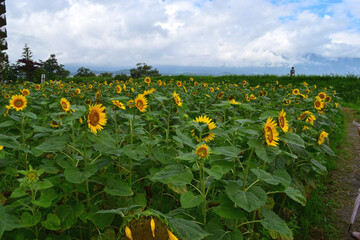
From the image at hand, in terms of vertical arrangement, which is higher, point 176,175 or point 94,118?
point 94,118

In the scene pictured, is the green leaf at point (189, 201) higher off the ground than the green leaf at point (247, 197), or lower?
lower

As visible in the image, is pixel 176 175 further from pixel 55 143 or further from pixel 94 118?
pixel 55 143

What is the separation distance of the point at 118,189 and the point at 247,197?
681 millimetres

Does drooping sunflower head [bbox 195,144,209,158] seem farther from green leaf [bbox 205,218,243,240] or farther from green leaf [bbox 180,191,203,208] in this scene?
green leaf [bbox 205,218,243,240]

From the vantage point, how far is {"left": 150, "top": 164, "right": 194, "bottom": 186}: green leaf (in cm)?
138

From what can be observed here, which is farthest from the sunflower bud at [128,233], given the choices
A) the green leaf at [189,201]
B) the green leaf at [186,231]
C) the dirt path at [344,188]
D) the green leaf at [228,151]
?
the dirt path at [344,188]

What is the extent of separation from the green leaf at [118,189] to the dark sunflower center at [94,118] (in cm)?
33

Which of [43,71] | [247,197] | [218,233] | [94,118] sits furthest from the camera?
[43,71]

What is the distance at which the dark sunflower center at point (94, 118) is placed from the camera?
1.53 meters

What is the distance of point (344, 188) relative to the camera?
127 inches

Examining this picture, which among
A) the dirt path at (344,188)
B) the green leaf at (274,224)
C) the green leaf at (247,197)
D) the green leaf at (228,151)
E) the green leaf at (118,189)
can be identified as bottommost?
the dirt path at (344,188)

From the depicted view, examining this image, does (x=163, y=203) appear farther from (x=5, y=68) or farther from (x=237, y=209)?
(x=5, y=68)

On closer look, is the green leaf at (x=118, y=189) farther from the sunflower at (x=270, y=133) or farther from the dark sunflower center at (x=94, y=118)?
the sunflower at (x=270, y=133)

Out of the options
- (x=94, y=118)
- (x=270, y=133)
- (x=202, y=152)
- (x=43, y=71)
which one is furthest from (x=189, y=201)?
(x=43, y=71)
